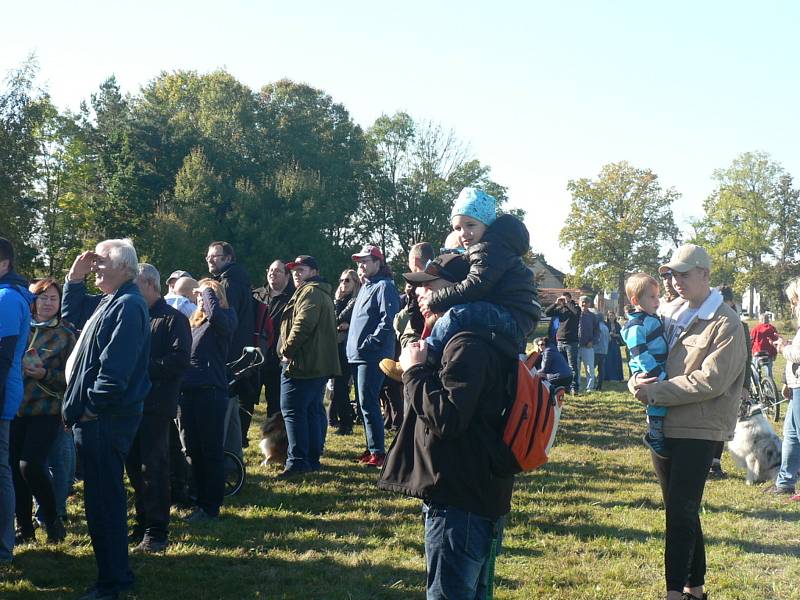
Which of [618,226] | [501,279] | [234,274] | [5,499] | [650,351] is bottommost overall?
[5,499]

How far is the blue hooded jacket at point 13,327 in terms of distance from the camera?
4.78m

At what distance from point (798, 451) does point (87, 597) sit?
6155mm

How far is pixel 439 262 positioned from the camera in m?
3.33

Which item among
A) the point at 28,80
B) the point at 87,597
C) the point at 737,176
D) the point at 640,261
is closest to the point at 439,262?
the point at 87,597

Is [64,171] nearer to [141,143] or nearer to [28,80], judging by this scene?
[141,143]

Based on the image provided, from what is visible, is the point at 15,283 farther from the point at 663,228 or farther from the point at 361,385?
the point at 663,228

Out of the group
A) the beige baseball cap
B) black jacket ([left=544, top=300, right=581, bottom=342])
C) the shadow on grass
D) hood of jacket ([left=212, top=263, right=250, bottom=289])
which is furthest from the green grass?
black jacket ([left=544, top=300, right=581, bottom=342])

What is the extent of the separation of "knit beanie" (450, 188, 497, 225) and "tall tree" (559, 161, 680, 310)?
5491 cm

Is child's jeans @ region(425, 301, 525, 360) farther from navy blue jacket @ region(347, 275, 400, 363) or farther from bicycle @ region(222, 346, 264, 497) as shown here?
navy blue jacket @ region(347, 275, 400, 363)

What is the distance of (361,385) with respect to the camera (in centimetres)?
809

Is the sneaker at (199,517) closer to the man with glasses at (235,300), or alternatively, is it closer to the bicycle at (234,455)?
the bicycle at (234,455)

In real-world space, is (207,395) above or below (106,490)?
above

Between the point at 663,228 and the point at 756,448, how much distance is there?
170ft

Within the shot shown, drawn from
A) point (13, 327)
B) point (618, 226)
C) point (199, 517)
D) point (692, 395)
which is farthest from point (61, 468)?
point (618, 226)
